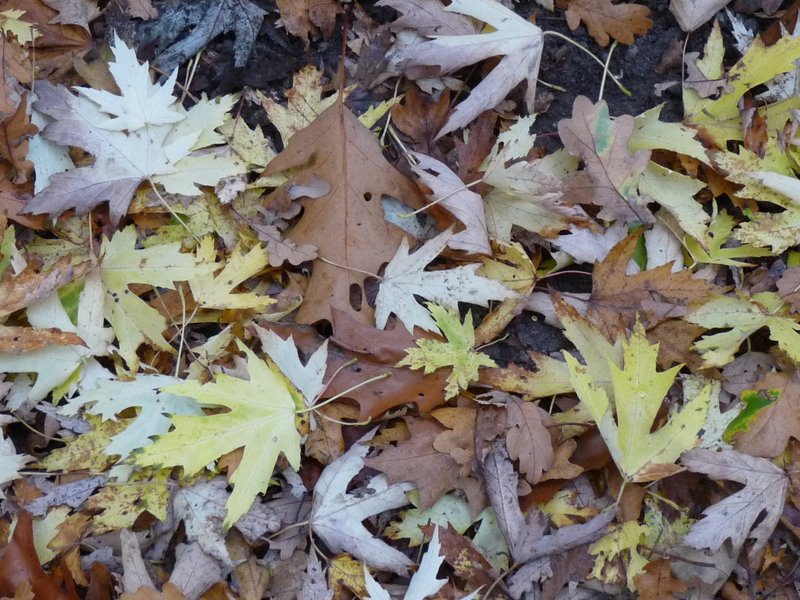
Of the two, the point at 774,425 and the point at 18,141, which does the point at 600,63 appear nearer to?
the point at 774,425

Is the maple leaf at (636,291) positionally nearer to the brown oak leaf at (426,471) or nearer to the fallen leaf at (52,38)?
the brown oak leaf at (426,471)

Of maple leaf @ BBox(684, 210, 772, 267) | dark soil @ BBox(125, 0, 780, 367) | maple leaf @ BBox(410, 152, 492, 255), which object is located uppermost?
dark soil @ BBox(125, 0, 780, 367)

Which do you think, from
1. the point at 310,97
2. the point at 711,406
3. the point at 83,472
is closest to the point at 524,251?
the point at 711,406

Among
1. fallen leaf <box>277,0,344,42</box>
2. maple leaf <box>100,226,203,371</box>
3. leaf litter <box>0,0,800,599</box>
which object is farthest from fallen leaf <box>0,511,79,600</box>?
fallen leaf <box>277,0,344,42</box>

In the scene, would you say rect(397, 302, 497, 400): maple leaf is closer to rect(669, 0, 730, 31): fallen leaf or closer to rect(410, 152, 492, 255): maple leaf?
rect(410, 152, 492, 255): maple leaf

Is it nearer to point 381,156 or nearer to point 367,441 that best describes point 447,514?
point 367,441

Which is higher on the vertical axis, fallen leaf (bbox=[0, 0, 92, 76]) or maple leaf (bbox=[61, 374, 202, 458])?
fallen leaf (bbox=[0, 0, 92, 76])
